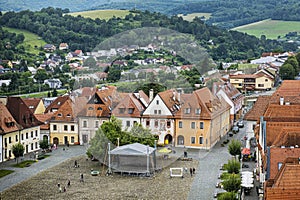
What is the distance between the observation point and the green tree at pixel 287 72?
83250mm

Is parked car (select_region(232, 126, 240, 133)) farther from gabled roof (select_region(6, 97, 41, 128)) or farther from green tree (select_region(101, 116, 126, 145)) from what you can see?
green tree (select_region(101, 116, 126, 145))

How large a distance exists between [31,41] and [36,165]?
12040 centimetres

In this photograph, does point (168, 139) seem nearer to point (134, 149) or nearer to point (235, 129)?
point (134, 149)

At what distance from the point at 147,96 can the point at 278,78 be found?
2618 inches

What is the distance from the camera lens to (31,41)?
15412 centimetres

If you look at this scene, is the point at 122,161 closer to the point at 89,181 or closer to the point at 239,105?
the point at 89,181

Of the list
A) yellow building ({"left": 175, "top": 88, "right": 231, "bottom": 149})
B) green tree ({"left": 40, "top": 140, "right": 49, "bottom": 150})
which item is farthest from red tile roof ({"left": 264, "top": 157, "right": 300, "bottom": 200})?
green tree ({"left": 40, "top": 140, "right": 49, "bottom": 150})

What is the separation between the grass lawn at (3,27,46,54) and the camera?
5842 inches

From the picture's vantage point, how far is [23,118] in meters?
43.7

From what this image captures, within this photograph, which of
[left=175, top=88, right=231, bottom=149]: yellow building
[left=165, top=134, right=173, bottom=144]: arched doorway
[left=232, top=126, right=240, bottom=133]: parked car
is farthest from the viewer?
[left=232, top=126, right=240, bottom=133]: parked car

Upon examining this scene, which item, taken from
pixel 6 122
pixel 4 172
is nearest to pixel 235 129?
pixel 6 122

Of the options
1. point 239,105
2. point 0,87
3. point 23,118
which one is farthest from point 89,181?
point 0,87

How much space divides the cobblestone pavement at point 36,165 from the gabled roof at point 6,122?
7.93 ft

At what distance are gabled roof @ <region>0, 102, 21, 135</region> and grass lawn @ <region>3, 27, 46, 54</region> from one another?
10778 centimetres
